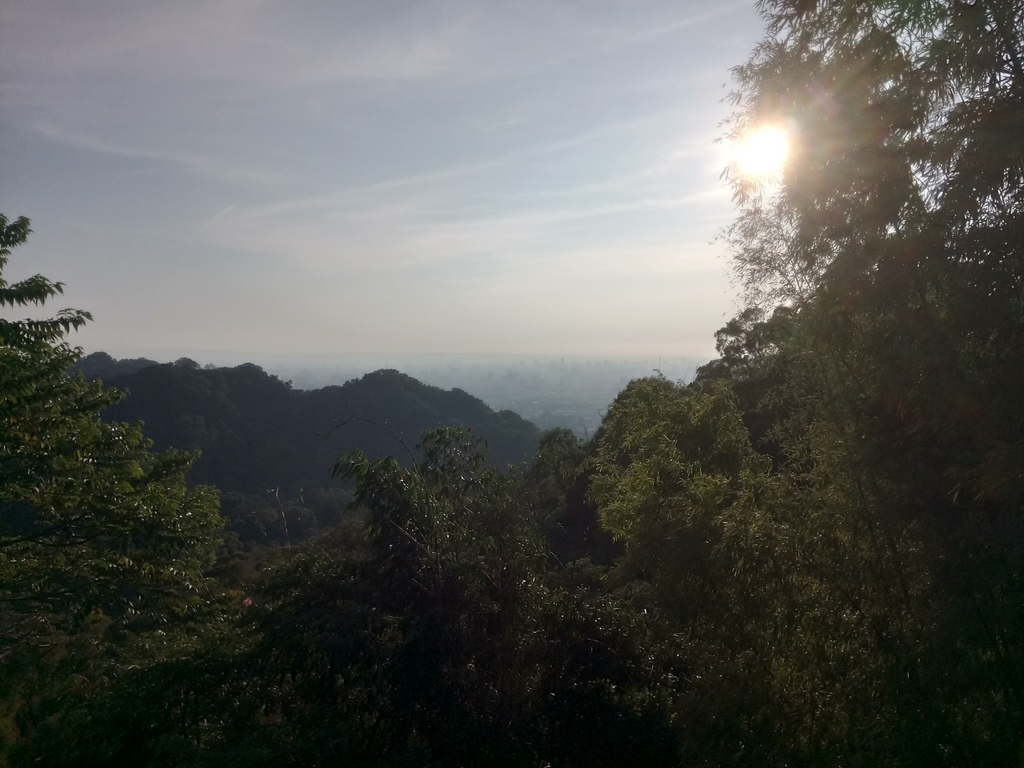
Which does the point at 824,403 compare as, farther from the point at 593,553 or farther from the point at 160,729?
the point at 593,553

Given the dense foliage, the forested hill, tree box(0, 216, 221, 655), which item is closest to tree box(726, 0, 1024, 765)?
the dense foliage

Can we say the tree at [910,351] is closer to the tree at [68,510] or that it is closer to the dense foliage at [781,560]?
the dense foliage at [781,560]

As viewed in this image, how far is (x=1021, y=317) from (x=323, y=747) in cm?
542

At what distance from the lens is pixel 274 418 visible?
42969mm

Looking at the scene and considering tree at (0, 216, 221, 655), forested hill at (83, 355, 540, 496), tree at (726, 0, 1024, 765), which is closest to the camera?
tree at (726, 0, 1024, 765)

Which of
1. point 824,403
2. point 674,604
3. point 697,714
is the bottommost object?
point 697,714

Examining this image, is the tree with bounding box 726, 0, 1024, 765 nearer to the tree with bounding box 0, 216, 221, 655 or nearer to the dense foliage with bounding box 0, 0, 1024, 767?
the dense foliage with bounding box 0, 0, 1024, 767

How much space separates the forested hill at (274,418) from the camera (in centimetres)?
3738

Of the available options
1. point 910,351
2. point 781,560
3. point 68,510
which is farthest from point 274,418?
point 910,351

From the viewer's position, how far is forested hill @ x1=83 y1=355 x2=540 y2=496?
1471 inches

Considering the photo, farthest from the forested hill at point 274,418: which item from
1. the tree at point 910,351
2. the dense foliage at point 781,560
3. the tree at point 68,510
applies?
the tree at point 910,351

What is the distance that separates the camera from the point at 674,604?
5.71m

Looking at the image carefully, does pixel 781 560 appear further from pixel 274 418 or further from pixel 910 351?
pixel 274 418

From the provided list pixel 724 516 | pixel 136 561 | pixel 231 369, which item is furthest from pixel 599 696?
pixel 231 369
